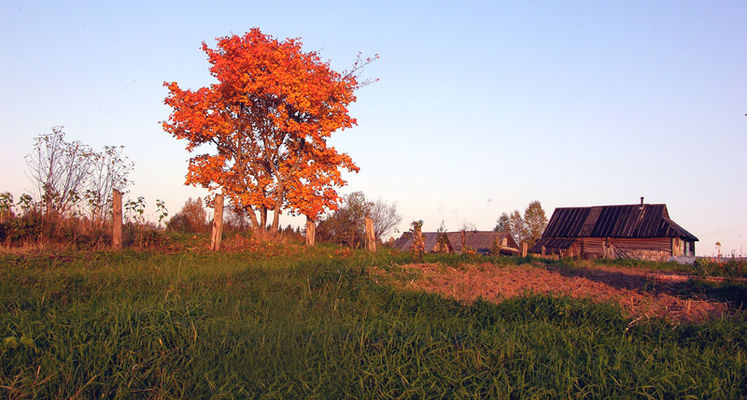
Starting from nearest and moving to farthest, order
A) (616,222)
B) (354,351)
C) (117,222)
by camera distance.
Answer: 1. (354,351)
2. (117,222)
3. (616,222)

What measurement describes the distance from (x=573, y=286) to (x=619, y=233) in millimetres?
34516

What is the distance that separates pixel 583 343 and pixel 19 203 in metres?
12.5

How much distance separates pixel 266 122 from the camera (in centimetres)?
1973

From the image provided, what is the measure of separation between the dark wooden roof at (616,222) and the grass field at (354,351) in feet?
116

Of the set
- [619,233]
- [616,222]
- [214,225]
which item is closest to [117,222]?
[214,225]

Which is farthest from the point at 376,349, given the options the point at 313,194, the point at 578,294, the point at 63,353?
the point at 313,194

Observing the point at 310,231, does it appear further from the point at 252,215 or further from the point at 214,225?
the point at 214,225

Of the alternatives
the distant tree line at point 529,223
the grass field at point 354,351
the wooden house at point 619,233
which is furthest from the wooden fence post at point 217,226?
the distant tree line at point 529,223

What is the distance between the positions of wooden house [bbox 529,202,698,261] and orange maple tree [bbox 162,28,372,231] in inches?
841

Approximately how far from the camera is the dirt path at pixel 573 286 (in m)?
6.59

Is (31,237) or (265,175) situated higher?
(265,175)

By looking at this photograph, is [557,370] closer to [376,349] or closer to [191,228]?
[376,349]

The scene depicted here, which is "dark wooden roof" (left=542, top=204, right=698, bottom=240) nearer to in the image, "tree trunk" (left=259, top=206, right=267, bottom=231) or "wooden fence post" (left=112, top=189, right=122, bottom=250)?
"tree trunk" (left=259, top=206, right=267, bottom=231)

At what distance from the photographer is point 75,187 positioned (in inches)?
573
